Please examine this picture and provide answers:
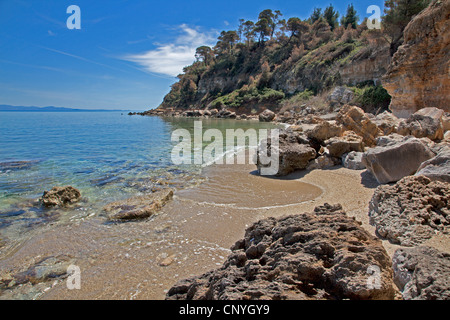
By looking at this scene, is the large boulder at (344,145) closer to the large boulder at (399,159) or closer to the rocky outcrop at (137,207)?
the large boulder at (399,159)

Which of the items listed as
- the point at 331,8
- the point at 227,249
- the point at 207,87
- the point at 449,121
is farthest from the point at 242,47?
the point at 227,249

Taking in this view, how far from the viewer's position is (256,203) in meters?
6.46

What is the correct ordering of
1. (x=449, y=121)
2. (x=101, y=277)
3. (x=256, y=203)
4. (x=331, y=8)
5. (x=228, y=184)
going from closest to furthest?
(x=101, y=277) → (x=256, y=203) → (x=228, y=184) → (x=449, y=121) → (x=331, y=8)

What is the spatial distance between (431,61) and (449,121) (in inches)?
186

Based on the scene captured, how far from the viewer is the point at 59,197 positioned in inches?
259

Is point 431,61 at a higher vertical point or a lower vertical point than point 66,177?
higher

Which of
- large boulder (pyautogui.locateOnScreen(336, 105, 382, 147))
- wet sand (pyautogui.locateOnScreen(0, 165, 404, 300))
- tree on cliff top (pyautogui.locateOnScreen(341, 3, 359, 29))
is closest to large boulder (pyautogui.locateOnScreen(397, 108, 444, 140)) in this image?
large boulder (pyautogui.locateOnScreen(336, 105, 382, 147))

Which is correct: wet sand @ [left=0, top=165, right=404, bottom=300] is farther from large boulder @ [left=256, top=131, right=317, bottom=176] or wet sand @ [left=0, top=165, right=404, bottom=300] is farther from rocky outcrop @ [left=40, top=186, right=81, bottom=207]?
rocky outcrop @ [left=40, top=186, right=81, bottom=207]

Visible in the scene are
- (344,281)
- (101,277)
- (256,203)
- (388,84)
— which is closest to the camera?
(344,281)

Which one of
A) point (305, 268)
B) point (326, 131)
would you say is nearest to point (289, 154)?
point (326, 131)

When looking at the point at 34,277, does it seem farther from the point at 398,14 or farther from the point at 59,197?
the point at 398,14

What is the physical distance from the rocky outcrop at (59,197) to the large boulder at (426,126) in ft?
34.4

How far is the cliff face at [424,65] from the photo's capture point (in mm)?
11555

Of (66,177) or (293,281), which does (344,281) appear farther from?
(66,177)
